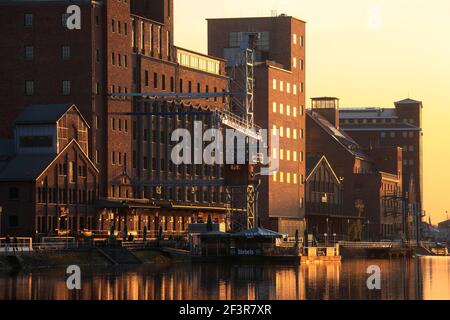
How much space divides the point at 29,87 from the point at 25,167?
701 inches

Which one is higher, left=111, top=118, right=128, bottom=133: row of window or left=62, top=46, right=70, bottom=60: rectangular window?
left=62, top=46, right=70, bottom=60: rectangular window

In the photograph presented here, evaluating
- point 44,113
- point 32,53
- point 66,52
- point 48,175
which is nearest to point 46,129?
point 44,113

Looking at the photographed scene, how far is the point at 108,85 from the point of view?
554 ft

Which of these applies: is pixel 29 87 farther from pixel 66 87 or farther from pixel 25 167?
pixel 25 167

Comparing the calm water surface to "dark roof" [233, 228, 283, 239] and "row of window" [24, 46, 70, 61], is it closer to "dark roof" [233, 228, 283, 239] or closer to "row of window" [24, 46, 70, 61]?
"dark roof" [233, 228, 283, 239]

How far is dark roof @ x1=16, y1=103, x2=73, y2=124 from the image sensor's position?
154 metres

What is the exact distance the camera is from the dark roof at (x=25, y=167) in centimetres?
14850

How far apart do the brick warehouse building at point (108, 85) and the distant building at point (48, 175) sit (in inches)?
165

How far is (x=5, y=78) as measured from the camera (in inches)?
6560

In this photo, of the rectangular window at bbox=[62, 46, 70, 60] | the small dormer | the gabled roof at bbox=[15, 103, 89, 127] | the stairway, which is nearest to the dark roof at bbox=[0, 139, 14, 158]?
the small dormer

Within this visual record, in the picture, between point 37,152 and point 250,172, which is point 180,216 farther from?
point 37,152

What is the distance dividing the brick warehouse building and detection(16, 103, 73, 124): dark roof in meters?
6.04

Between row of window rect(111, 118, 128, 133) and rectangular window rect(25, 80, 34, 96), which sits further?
row of window rect(111, 118, 128, 133)

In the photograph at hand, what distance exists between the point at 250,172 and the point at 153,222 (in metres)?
20.0
